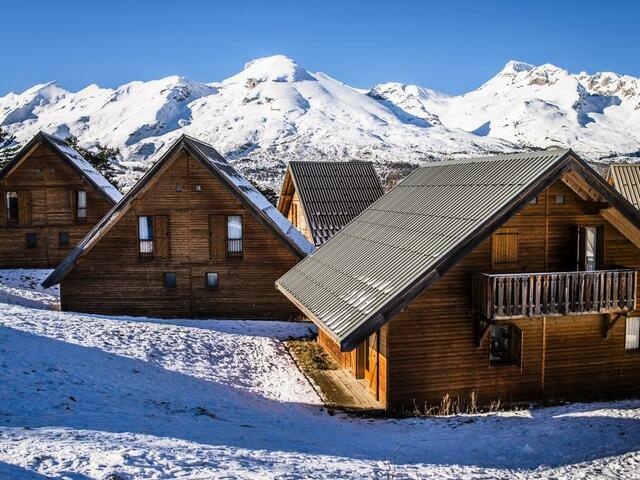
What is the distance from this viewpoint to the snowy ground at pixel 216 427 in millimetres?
9867

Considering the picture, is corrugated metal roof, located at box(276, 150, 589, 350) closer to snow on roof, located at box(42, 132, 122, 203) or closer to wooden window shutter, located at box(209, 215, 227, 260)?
wooden window shutter, located at box(209, 215, 227, 260)

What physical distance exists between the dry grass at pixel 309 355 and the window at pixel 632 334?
9.38 m

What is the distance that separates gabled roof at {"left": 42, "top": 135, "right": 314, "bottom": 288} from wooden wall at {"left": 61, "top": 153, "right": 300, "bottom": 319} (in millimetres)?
387

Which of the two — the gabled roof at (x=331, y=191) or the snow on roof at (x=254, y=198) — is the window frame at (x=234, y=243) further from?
the gabled roof at (x=331, y=191)

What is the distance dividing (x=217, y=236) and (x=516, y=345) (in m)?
14.6

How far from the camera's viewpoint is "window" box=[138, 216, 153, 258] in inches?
1046

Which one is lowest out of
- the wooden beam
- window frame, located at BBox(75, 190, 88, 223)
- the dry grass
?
the dry grass

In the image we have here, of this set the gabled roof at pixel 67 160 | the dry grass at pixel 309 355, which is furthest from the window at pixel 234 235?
the gabled roof at pixel 67 160

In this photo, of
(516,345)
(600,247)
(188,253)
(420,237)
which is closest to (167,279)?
(188,253)

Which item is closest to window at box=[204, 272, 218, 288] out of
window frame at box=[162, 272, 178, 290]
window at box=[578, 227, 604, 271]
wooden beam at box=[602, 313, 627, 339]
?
window frame at box=[162, 272, 178, 290]

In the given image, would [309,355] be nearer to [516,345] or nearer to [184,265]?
[516,345]

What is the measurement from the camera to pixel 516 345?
17.3 meters

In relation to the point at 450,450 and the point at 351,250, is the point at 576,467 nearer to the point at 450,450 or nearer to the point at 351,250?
the point at 450,450

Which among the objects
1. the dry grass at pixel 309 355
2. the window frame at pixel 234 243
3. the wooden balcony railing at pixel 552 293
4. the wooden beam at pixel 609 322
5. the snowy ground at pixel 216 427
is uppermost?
the window frame at pixel 234 243
